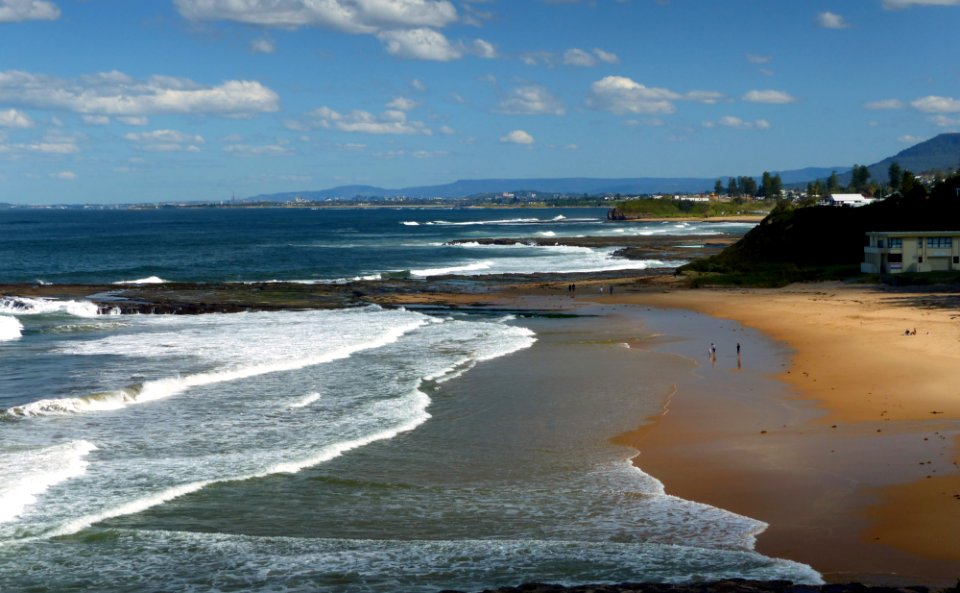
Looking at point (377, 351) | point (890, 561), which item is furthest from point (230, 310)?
point (890, 561)

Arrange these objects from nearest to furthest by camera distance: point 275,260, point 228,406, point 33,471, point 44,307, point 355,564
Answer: point 355,564, point 33,471, point 228,406, point 44,307, point 275,260

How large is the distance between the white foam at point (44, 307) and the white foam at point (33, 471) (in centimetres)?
2915

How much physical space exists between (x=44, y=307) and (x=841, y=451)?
1660 inches

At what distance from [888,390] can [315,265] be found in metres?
67.4

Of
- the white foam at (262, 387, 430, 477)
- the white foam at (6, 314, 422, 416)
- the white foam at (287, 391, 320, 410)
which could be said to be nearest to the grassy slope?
the white foam at (6, 314, 422, 416)

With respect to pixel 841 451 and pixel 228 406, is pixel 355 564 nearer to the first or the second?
pixel 841 451

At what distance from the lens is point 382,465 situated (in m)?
20.1

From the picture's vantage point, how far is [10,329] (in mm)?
41219

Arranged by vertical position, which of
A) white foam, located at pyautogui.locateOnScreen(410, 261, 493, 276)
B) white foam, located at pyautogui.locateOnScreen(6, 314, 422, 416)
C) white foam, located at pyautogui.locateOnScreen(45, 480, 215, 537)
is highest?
white foam, located at pyautogui.locateOnScreen(410, 261, 493, 276)

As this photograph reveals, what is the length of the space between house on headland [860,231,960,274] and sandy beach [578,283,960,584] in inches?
799

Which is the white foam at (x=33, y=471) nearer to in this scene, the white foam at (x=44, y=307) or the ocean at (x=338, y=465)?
the ocean at (x=338, y=465)

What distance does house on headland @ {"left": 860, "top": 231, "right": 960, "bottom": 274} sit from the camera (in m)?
56.8

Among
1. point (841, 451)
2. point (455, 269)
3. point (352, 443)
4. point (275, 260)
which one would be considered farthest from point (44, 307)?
point (275, 260)

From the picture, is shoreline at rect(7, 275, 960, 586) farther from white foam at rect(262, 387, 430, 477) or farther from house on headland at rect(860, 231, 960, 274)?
house on headland at rect(860, 231, 960, 274)
